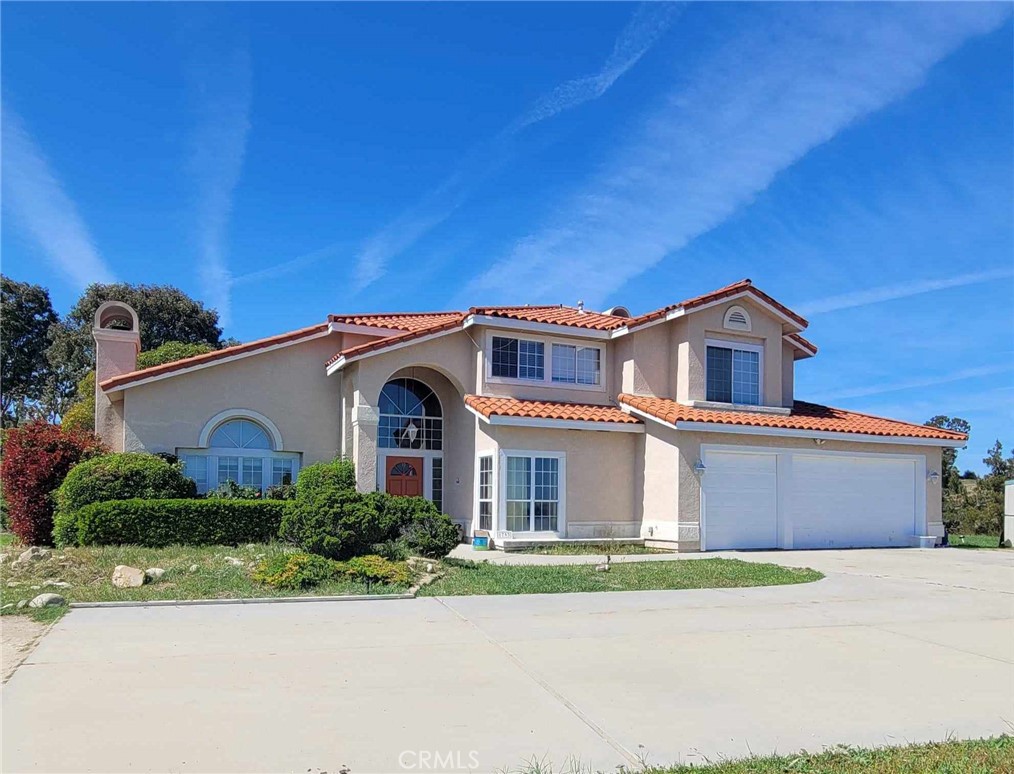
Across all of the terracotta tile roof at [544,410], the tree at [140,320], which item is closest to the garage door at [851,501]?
the terracotta tile roof at [544,410]

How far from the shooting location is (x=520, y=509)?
1919 centimetres

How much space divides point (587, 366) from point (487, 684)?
50.7 feet

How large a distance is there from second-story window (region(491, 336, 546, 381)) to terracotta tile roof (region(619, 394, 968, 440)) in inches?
91.5

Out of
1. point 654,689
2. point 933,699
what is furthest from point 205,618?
point 933,699

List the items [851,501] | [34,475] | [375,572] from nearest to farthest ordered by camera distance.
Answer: [375,572], [34,475], [851,501]

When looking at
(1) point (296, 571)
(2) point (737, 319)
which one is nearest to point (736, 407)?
(2) point (737, 319)

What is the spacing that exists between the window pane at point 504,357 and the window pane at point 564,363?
118cm

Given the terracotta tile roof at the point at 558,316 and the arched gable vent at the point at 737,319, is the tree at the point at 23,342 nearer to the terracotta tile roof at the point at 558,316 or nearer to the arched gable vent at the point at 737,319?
the terracotta tile roof at the point at 558,316

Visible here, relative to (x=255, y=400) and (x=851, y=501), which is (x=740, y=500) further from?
(x=255, y=400)

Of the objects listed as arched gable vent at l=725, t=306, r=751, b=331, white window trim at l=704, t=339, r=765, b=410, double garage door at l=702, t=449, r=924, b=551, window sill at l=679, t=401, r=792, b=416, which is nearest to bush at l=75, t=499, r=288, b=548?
double garage door at l=702, t=449, r=924, b=551

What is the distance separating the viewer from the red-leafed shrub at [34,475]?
57.0ft

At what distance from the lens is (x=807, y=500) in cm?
2084

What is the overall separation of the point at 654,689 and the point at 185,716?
3.63 m

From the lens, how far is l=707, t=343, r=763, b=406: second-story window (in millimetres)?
21656
